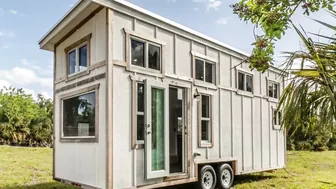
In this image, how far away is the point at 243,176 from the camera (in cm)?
1020

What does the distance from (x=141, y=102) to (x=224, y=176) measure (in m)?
3.35

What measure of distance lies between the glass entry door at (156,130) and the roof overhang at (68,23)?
5.72ft

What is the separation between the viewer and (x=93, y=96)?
6.04m

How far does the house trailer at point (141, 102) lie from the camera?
5.61 meters

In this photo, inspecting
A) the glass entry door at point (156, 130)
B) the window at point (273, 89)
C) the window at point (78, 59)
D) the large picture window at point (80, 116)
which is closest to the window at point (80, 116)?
the large picture window at point (80, 116)

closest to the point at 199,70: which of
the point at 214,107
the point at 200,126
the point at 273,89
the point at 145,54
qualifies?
the point at 214,107

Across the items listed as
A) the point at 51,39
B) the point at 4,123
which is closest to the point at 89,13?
the point at 51,39

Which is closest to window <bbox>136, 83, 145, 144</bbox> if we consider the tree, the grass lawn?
the grass lawn

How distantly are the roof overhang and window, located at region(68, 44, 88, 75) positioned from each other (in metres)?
0.48

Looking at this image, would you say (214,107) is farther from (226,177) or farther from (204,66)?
(226,177)

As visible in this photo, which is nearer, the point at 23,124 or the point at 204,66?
the point at 204,66

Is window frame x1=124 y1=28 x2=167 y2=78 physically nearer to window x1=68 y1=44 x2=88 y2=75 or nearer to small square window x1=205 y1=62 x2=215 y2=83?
window x1=68 y1=44 x2=88 y2=75

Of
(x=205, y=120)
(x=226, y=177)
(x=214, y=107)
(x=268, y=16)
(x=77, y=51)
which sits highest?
(x=77, y=51)

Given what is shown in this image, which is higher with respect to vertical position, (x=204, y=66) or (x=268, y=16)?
(x=204, y=66)
